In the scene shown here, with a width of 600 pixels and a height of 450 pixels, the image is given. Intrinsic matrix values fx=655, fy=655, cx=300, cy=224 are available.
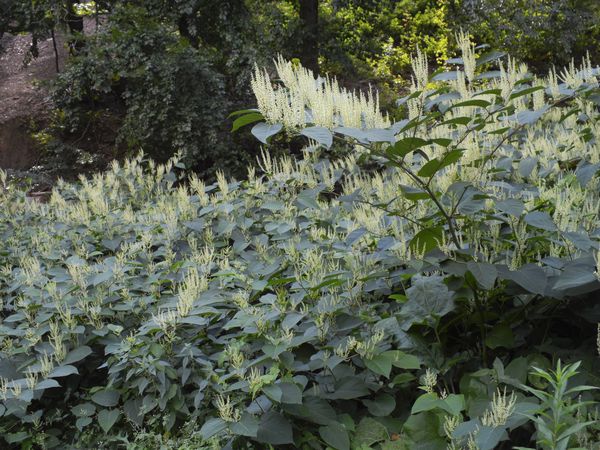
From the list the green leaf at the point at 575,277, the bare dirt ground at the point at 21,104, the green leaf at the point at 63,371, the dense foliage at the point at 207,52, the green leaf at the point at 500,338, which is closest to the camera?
the green leaf at the point at 575,277

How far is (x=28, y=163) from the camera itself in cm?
1012

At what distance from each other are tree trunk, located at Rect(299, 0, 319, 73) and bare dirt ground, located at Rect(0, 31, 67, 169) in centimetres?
363

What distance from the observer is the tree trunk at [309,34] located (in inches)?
Answer: 358

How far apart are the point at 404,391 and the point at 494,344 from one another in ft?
1.47

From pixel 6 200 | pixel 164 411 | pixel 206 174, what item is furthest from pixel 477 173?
pixel 206 174

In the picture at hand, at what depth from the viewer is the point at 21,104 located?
36.3 feet

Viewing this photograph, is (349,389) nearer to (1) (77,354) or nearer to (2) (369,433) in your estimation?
(2) (369,433)

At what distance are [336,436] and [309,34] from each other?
7.41 m

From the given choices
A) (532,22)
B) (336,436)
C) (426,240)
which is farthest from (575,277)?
(532,22)

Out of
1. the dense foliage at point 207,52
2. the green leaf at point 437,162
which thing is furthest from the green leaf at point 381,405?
the dense foliage at point 207,52

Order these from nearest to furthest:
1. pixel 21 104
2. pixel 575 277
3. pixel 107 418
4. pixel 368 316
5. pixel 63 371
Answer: pixel 575 277
pixel 368 316
pixel 63 371
pixel 107 418
pixel 21 104

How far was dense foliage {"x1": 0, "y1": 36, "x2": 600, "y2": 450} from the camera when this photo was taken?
2.34m

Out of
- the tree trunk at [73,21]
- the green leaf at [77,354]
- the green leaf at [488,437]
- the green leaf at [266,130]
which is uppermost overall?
the tree trunk at [73,21]

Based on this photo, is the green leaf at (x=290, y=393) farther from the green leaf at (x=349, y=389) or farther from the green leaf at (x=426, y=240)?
the green leaf at (x=426, y=240)
